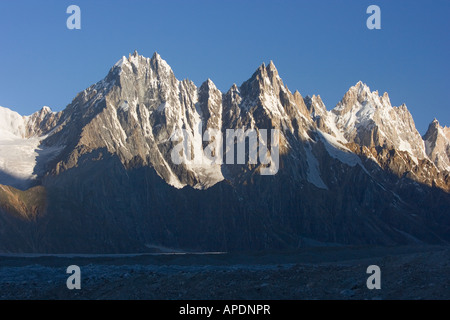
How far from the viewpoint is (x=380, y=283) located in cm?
5200

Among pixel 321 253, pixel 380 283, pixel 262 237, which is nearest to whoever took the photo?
pixel 380 283

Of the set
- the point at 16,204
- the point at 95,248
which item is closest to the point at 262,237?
the point at 95,248

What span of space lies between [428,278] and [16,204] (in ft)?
401

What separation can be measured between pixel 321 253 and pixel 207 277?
63.1 metres

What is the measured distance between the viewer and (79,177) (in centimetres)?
19575

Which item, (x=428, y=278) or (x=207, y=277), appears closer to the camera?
(x=428, y=278)

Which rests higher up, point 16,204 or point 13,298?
point 16,204
